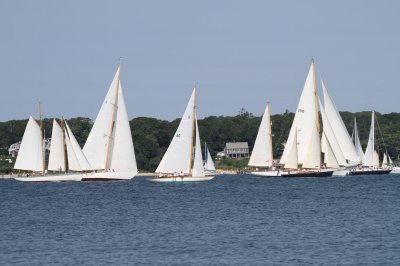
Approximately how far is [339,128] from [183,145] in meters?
23.4

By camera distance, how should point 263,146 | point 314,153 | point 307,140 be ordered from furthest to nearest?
point 263,146, point 307,140, point 314,153

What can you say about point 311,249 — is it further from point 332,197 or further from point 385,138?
point 385,138

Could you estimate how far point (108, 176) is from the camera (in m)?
112

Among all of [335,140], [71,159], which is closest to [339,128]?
[335,140]

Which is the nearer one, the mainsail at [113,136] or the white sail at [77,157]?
the mainsail at [113,136]

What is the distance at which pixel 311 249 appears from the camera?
46562 mm

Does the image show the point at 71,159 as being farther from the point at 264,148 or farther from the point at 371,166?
the point at 371,166

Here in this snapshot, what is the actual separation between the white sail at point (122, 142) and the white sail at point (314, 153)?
22.3 meters

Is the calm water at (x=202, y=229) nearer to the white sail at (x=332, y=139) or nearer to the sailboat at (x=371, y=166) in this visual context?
the white sail at (x=332, y=139)

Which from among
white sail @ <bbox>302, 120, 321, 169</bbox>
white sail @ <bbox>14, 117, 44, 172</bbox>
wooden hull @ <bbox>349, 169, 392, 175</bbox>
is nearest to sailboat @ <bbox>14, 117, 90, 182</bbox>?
white sail @ <bbox>14, 117, 44, 172</bbox>

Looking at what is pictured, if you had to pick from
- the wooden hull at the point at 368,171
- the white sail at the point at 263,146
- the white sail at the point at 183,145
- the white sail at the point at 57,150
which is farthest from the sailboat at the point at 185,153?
the wooden hull at the point at 368,171

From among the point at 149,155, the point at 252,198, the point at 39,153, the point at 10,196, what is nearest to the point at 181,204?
the point at 252,198

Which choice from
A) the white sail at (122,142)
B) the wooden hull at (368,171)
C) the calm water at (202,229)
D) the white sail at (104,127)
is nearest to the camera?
the calm water at (202,229)

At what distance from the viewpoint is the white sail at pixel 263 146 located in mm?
122250
